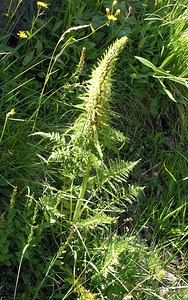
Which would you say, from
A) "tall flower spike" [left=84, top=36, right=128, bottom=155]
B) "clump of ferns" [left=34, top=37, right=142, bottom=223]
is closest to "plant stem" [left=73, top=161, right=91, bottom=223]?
"clump of ferns" [left=34, top=37, right=142, bottom=223]

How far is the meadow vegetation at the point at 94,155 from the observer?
2.86 meters

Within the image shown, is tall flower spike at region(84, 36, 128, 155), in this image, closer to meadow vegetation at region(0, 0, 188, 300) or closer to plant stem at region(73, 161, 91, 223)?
meadow vegetation at region(0, 0, 188, 300)

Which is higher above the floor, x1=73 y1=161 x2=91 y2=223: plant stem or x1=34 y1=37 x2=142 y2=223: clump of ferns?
x1=34 y1=37 x2=142 y2=223: clump of ferns

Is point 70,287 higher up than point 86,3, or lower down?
lower down

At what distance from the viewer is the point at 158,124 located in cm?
388

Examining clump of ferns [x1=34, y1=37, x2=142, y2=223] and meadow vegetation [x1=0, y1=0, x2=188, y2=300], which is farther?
meadow vegetation [x1=0, y1=0, x2=188, y2=300]

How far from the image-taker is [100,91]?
249 cm

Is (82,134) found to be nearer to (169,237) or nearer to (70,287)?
(70,287)

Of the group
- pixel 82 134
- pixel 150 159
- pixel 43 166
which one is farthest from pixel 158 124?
pixel 82 134

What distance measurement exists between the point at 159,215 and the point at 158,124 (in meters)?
0.65

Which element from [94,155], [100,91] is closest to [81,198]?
[94,155]

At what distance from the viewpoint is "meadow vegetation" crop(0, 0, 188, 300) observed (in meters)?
2.86

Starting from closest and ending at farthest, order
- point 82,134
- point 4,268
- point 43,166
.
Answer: point 82,134 → point 4,268 → point 43,166

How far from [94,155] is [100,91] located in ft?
1.11
